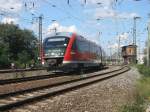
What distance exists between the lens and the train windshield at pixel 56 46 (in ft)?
105

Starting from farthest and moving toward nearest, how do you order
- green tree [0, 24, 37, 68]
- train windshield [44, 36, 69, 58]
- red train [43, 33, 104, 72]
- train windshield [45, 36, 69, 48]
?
green tree [0, 24, 37, 68] → train windshield [45, 36, 69, 48] → train windshield [44, 36, 69, 58] → red train [43, 33, 104, 72]

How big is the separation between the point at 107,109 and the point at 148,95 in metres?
3.35

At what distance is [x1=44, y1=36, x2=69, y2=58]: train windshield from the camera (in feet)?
105

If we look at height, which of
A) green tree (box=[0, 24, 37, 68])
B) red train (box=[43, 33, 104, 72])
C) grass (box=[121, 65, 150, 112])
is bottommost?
grass (box=[121, 65, 150, 112])

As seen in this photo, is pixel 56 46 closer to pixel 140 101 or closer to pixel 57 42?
pixel 57 42

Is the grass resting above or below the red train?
below

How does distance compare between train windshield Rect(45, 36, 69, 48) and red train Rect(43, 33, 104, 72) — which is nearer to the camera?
red train Rect(43, 33, 104, 72)

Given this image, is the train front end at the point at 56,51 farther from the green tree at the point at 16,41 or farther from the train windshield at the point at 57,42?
the green tree at the point at 16,41

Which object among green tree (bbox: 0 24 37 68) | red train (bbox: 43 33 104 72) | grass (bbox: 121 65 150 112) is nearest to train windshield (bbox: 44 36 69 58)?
red train (bbox: 43 33 104 72)

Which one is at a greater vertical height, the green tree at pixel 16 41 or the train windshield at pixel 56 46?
the green tree at pixel 16 41

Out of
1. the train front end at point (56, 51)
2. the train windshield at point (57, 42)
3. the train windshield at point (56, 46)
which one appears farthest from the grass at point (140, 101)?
the train windshield at point (57, 42)

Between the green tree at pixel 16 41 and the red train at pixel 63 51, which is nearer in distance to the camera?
the red train at pixel 63 51

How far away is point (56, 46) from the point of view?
32188mm

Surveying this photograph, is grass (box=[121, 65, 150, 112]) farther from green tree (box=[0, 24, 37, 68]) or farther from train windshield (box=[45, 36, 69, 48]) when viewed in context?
green tree (box=[0, 24, 37, 68])
